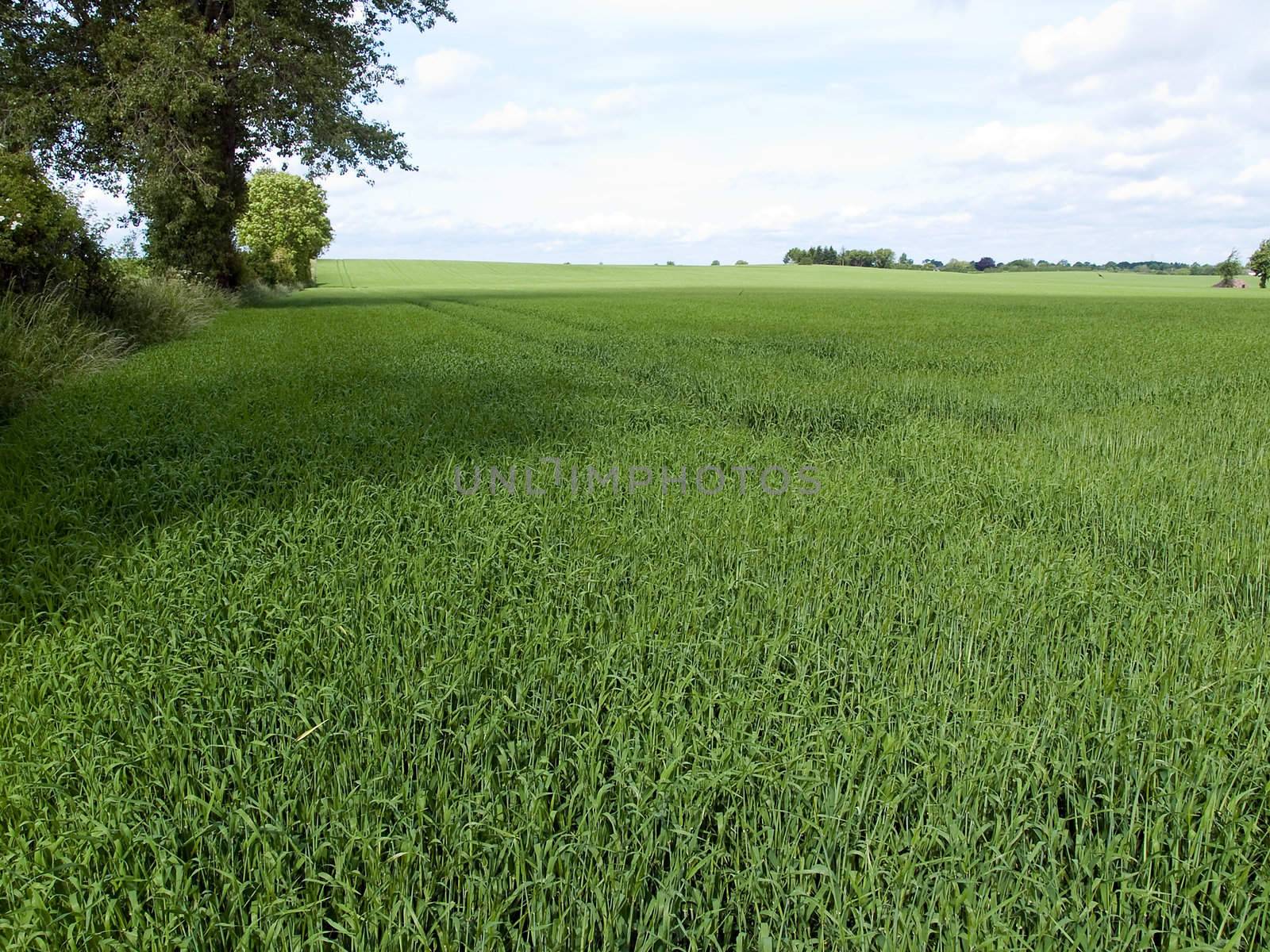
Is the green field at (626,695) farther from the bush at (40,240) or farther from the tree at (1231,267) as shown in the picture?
the tree at (1231,267)

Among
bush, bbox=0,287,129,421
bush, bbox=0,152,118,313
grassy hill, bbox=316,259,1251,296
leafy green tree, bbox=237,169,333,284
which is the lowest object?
bush, bbox=0,287,129,421

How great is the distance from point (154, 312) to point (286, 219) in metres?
45.9

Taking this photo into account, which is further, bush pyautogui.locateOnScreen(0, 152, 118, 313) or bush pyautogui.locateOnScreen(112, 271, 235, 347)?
bush pyautogui.locateOnScreen(112, 271, 235, 347)

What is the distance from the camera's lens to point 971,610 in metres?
3.46

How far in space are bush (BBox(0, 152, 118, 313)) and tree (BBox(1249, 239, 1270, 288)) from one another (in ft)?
300

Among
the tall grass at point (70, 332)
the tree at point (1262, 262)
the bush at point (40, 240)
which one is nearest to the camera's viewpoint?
the tall grass at point (70, 332)

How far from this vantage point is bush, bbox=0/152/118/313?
1095 cm

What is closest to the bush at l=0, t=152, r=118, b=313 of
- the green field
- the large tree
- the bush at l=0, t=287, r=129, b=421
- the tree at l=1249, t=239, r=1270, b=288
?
the bush at l=0, t=287, r=129, b=421

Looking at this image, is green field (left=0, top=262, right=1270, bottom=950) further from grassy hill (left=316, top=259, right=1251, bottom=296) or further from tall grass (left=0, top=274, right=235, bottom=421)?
grassy hill (left=316, top=259, right=1251, bottom=296)

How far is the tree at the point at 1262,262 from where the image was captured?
7581 cm

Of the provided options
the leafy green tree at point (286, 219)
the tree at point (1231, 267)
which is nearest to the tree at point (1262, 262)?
the tree at point (1231, 267)

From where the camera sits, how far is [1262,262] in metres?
76.4

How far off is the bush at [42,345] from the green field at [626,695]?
9.30 feet

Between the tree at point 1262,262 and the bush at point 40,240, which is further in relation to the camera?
the tree at point 1262,262
